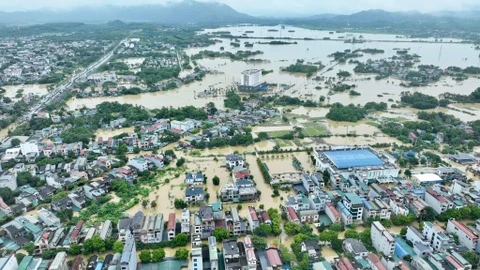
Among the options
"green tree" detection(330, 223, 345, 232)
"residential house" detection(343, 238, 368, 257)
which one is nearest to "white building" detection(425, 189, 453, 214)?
"green tree" detection(330, 223, 345, 232)

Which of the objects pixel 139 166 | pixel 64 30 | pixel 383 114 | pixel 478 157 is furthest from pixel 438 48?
pixel 64 30

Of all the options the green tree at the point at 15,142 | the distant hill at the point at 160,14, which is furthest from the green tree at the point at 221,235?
the distant hill at the point at 160,14

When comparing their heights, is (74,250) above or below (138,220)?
below

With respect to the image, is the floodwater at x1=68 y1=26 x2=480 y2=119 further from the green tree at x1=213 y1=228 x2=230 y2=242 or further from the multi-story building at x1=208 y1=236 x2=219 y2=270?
the multi-story building at x1=208 y1=236 x2=219 y2=270

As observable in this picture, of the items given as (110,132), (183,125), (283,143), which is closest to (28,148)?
(110,132)

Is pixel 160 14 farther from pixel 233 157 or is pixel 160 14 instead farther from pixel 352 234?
pixel 352 234
